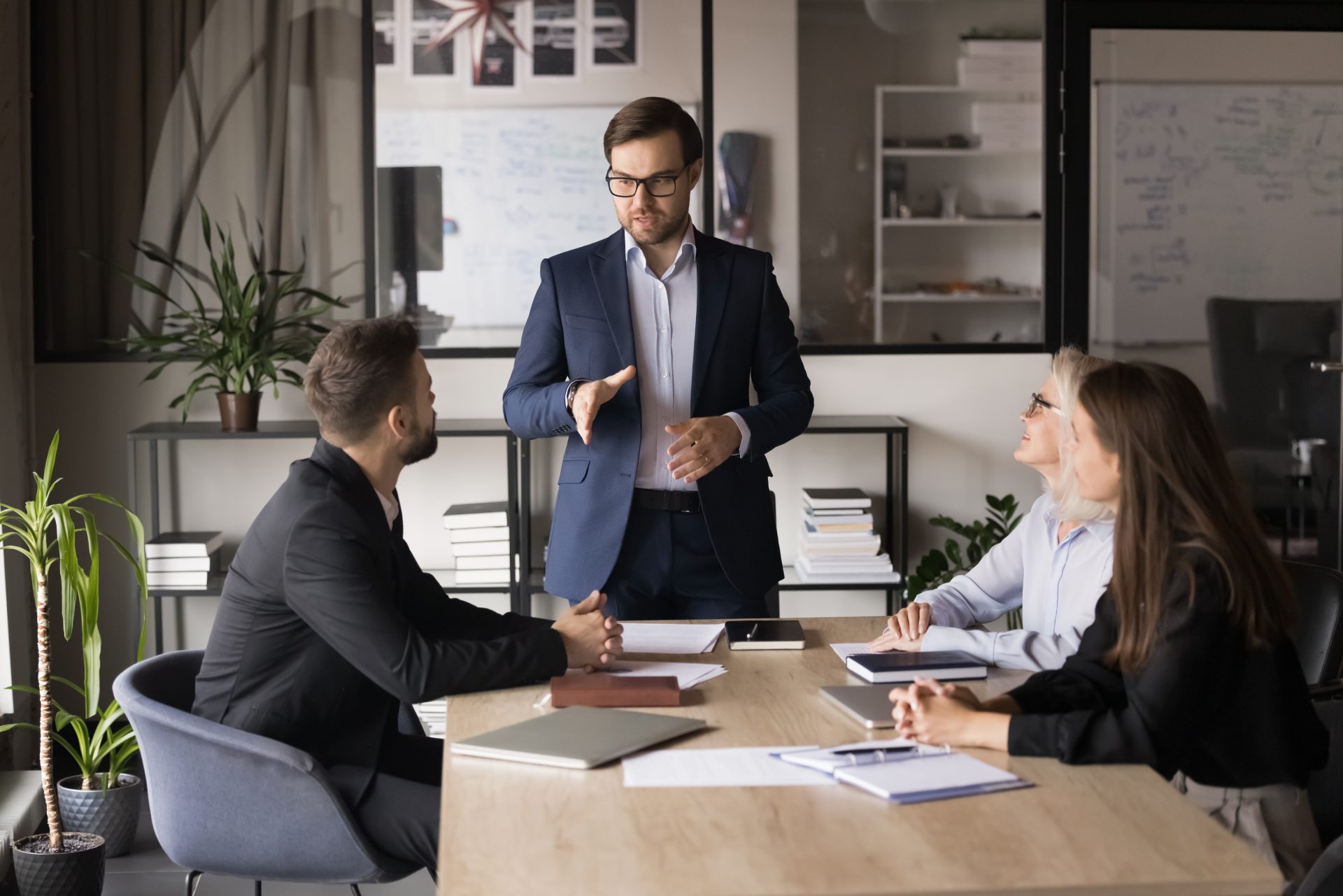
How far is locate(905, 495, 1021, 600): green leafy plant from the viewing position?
167 inches

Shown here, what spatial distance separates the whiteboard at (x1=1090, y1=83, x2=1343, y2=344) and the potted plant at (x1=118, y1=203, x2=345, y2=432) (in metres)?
2.64

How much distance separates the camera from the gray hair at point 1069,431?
220 cm

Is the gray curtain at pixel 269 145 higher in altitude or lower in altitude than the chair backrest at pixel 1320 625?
higher

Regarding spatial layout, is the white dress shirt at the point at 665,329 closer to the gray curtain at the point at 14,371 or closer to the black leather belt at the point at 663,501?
the black leather belt at the point at 663,501

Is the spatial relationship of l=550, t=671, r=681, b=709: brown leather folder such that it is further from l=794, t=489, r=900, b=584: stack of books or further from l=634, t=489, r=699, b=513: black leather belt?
l=794, t=489, r=900, b=584: stack of books

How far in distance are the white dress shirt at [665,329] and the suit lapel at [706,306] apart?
13 millimetres

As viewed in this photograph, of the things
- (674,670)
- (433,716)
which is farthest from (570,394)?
(433,716)

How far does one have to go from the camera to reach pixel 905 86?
4.49 meters

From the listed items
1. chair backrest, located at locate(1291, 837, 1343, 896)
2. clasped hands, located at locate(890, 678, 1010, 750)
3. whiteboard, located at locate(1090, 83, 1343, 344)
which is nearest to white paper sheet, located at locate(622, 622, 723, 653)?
clasped hands, located at locate(890, 678, 1010, 750)

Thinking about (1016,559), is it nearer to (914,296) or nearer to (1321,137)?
(914,296)

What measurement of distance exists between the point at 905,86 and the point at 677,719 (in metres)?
3.11

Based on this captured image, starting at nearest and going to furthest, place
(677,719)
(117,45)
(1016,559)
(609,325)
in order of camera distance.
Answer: (677,719) < (1016,559) < (609,325) < (117,45)

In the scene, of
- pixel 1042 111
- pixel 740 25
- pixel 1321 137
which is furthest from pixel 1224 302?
pixel 740 25

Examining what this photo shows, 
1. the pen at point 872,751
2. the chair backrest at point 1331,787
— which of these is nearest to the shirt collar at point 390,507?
the pen at point 872,751
